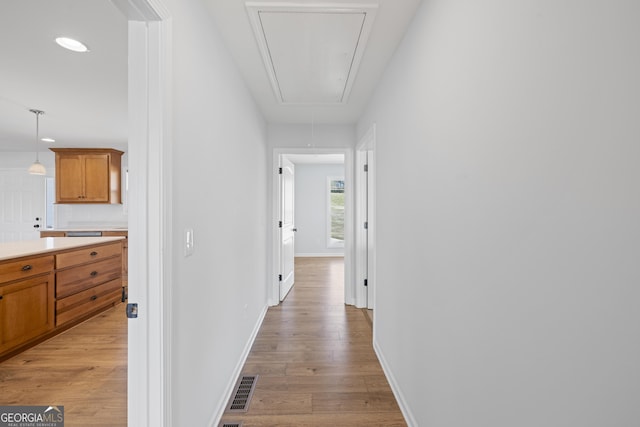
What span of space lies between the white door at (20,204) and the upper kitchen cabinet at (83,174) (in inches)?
43.1

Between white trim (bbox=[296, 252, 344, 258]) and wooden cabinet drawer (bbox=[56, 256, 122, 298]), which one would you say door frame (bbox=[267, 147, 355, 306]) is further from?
white trim (bbox=[296, 252, 344, 258])

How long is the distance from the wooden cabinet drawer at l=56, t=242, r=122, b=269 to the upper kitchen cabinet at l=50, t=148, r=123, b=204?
2.13 m

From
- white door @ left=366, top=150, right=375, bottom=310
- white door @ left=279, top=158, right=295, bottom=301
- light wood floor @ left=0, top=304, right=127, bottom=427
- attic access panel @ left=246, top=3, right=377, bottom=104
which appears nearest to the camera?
attic access panel @ left=246, top=3, right=377, bottom=104

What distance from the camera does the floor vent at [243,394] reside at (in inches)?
75.5

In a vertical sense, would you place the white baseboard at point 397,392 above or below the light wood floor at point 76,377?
above

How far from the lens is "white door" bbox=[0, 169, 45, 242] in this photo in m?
5.87

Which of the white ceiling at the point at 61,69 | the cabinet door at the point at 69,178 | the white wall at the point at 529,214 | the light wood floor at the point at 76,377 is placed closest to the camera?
the white wall at the point at 529,214

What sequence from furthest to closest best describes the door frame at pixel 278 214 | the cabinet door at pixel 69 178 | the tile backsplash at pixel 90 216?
1. the tile backsplash at pixel 90 216
2. the cabinet door at pixel 69 178
3. the door frame at pixel 278 214

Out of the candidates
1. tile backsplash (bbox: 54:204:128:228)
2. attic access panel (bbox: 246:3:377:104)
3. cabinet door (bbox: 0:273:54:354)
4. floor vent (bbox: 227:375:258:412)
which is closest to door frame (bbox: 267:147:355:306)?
attic access panel (bbox: 246:3:377:104)

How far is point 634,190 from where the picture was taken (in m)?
0.55

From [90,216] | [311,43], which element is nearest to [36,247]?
[311,43]

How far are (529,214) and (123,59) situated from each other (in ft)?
9.94

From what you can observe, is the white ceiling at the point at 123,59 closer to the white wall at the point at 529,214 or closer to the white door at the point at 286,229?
the white wall at the point at 529,214
